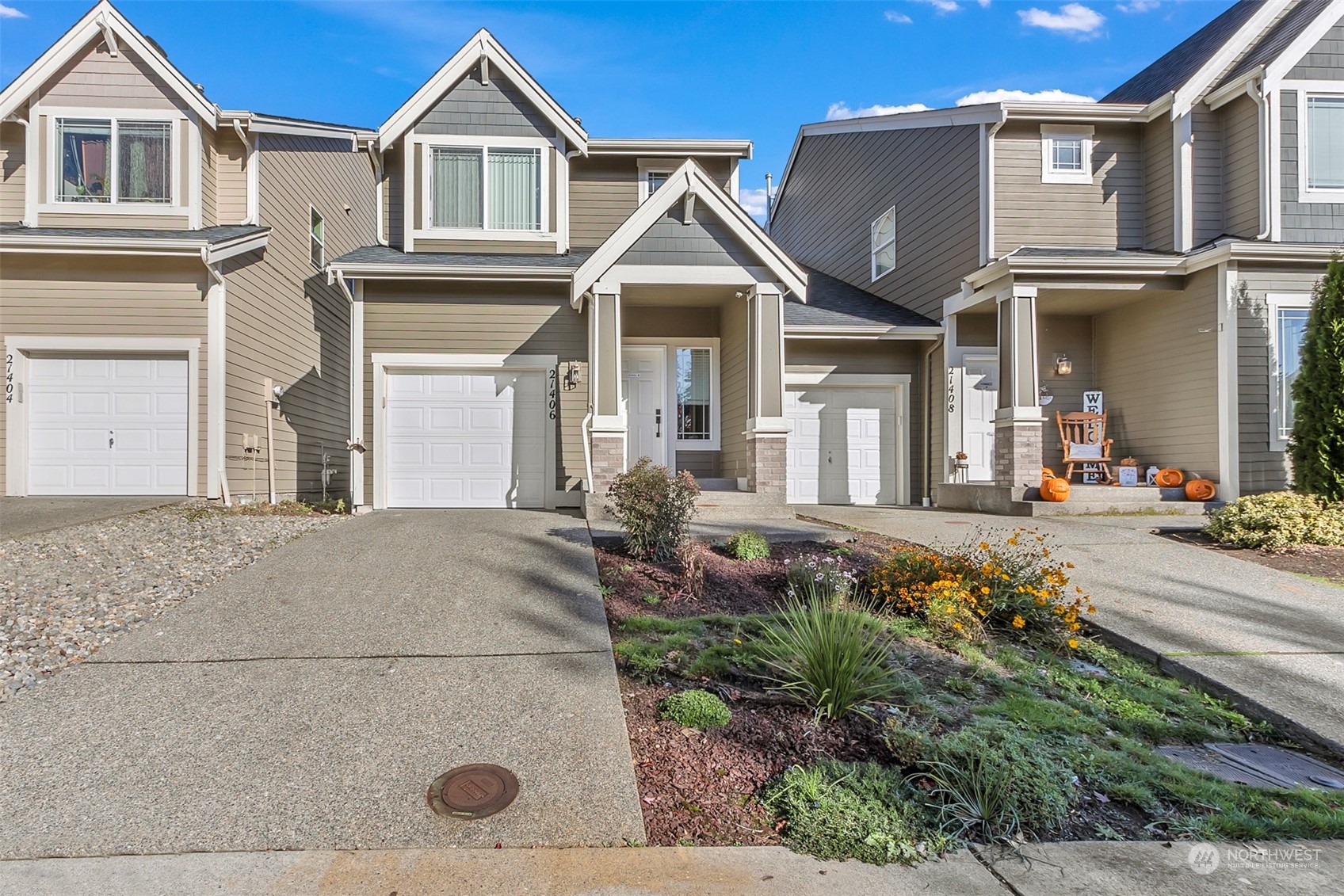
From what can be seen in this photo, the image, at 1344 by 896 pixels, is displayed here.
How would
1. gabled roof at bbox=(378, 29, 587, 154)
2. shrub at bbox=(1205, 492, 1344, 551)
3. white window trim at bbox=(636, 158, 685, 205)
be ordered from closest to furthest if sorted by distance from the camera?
1. shrub at bbox=(1205, 492, 1344, 551)
2. gabled roof at bbox=(378, 29, 587, 154)
3. white window trim at bbox=(636, 158, 685, 205)

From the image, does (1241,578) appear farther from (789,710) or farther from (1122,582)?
(789,710)

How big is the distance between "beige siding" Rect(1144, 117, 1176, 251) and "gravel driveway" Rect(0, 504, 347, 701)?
12.7 m

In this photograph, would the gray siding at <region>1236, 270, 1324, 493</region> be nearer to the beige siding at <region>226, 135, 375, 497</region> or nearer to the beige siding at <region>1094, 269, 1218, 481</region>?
the beige siding at <region>1094, 269, 1218, 481</region>

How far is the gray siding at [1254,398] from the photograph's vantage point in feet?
32.3

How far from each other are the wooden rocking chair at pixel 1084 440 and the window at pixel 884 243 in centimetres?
432

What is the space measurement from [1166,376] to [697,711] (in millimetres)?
10604

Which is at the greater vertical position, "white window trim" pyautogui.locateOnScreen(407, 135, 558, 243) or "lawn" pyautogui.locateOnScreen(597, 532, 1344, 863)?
"white window trim" pyautogui.locateOnScreen(407, 135, 558, 243)

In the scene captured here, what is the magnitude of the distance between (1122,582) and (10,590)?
8.56 metres

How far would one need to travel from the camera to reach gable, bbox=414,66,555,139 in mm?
11562

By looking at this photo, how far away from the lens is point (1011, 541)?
5.21 metres

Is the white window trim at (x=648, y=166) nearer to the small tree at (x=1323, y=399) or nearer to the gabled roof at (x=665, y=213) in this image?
the gabled roof at (x=665, y=213)

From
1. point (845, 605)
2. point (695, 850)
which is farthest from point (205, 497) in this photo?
point (695, 850)

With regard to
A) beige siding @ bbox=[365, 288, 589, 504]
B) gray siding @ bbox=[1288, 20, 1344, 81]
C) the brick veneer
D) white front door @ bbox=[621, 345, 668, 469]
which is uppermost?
gray siding @ bbox=[1288, 20, 1344, 81]

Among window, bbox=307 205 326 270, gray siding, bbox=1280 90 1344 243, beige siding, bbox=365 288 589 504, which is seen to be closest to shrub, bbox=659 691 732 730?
beige siding, bbox=365 288 589 504
